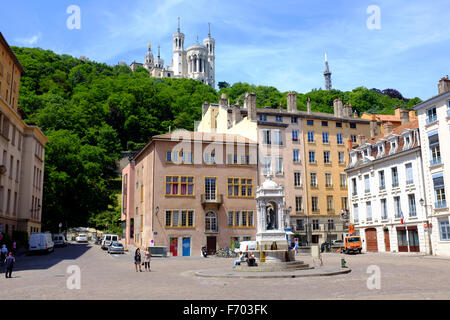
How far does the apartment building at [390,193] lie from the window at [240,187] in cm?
1314

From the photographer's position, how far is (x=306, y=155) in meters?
52.1

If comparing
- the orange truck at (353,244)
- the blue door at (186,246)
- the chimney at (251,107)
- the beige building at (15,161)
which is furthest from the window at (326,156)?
the beige building at (15,161)

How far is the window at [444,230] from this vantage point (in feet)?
118

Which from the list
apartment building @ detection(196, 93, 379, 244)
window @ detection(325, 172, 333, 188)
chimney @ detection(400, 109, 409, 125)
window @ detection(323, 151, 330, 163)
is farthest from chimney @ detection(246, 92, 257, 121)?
chimney @ detection(400, 109, 409, 125)

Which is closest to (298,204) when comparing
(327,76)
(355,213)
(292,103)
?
(355,213)

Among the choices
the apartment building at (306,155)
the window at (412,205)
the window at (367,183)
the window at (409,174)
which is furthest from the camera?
Answer: the apartment building at (306,155)

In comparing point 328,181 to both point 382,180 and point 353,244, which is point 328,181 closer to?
point 382,180

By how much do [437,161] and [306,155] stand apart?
17308 mm

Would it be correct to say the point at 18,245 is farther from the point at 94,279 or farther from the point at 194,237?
the point at 94,279

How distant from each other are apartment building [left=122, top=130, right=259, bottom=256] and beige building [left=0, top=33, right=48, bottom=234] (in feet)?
45.8

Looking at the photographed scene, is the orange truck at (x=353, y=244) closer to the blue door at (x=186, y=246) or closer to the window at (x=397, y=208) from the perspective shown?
the window at (x=397, y=208)

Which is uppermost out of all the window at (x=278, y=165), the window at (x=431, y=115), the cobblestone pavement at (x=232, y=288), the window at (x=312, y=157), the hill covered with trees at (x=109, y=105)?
the hill covered with trees at (x=109, y=105)

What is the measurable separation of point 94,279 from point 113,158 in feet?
279

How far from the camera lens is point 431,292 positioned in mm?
13289
